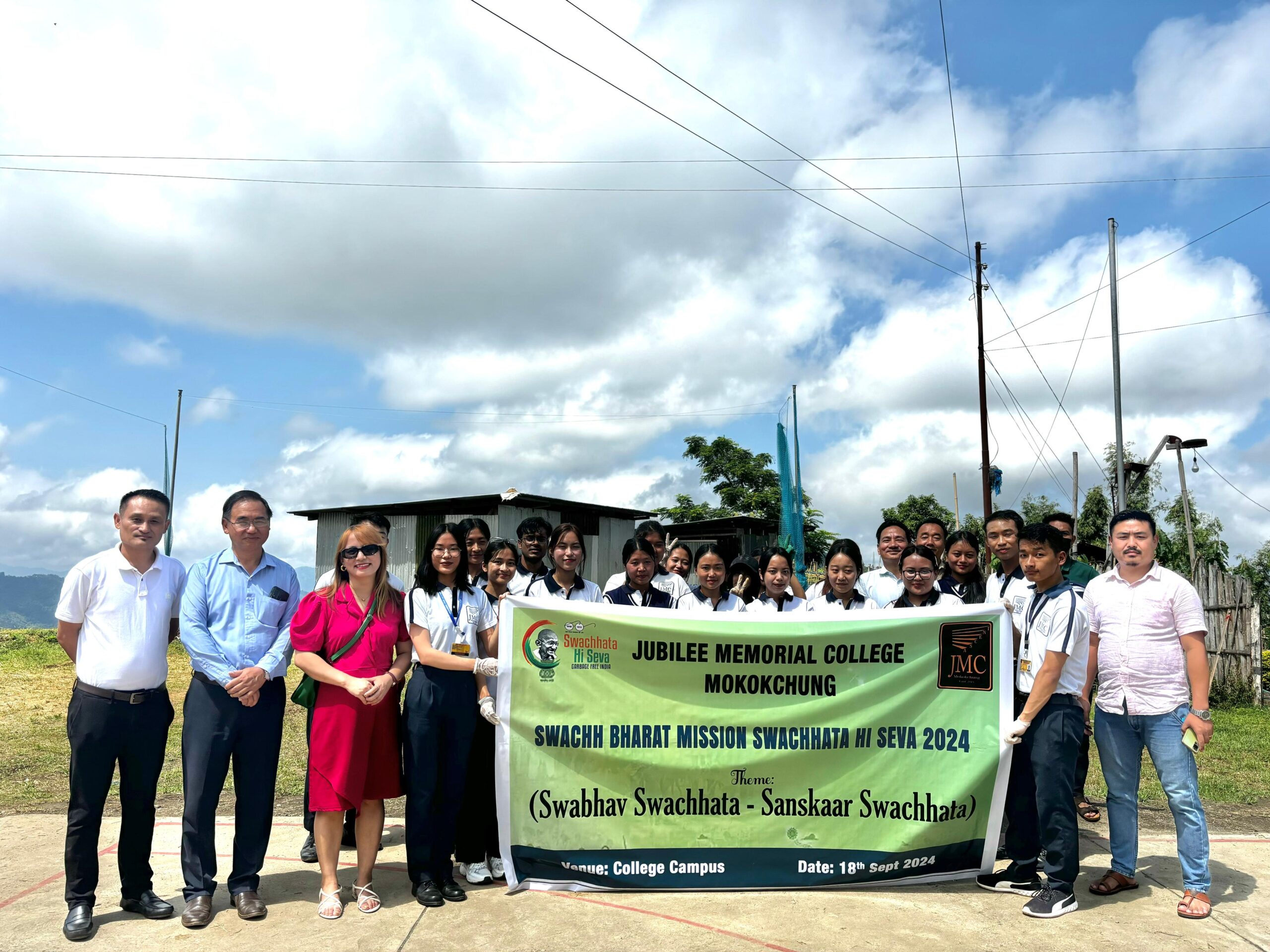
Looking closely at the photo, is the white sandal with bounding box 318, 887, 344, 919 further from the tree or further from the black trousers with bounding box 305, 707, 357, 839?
the tree

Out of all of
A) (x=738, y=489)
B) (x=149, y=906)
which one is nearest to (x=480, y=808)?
(x=149, y=906)

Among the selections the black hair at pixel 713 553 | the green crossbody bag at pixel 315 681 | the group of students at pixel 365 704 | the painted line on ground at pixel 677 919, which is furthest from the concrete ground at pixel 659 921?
the black hair at pixel 713 553

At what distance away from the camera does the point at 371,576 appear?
4512mm

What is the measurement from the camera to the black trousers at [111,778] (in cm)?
416

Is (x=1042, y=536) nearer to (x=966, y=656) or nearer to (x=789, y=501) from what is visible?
(x=966, y=656)

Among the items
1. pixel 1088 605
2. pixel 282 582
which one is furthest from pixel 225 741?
pixel 1088 605

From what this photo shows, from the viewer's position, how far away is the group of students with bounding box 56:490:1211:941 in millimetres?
4258

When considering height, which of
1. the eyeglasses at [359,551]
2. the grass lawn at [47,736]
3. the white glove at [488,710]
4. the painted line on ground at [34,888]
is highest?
the eyeglasses at [359,551]

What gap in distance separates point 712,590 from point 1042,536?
192 centimetres

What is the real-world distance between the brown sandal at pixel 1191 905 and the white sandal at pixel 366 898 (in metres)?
3.99

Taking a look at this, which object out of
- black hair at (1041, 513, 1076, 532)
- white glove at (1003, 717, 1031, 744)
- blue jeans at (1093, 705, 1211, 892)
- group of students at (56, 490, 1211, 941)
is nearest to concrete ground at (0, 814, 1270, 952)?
group of students at (56, 490, 1211, 941)

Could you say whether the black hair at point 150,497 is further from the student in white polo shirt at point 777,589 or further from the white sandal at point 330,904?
the student in white polo shirt at point 777,589

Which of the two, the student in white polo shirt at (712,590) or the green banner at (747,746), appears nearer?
the green banner at (747,746)

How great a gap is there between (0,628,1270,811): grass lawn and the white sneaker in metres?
2.74
